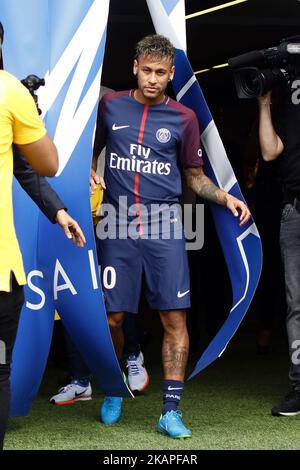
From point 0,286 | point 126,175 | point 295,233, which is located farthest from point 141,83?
point 0,286

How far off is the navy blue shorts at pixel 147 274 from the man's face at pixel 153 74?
59 centimetres

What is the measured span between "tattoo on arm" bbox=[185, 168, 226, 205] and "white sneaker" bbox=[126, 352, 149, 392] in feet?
3.39

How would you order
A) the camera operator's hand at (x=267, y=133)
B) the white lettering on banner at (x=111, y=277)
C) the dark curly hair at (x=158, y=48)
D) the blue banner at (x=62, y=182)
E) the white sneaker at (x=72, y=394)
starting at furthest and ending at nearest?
the white sneaker at (x=72, y=394), the camera operator's hand at (x=267, y=133), the white lettering on banner at (x=111, y=277), the dark curly hair at (x=158, y=48), the blue banner at (x=62, y=182)

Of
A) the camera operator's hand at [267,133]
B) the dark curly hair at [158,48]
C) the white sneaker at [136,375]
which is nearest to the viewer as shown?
the dark curly hair at [158,48]

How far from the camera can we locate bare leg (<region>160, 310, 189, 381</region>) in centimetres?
361

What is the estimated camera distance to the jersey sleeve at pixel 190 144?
11.8ft

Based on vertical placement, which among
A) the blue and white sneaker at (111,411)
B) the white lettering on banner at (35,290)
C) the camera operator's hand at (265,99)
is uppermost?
the camera operator's hand at (265,99)

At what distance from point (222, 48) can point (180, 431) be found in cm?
566

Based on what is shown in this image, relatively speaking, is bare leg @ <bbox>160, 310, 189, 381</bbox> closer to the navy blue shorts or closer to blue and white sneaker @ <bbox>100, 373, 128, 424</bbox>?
the navy blue shorts

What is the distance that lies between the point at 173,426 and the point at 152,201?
2.92 feet

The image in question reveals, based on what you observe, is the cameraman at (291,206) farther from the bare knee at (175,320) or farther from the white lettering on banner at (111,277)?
the white lettering on banner at (111,277)

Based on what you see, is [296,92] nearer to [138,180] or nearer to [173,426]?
[138,180]

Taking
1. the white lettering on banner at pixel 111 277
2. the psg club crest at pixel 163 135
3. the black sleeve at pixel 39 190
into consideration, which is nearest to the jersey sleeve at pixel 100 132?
the psg club crest at pixel 163 135

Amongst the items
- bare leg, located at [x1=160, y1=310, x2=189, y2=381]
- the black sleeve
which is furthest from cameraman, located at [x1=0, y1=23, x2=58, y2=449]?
bare leg, located at [x1=160, y1=310, x2=189, y2=381]
